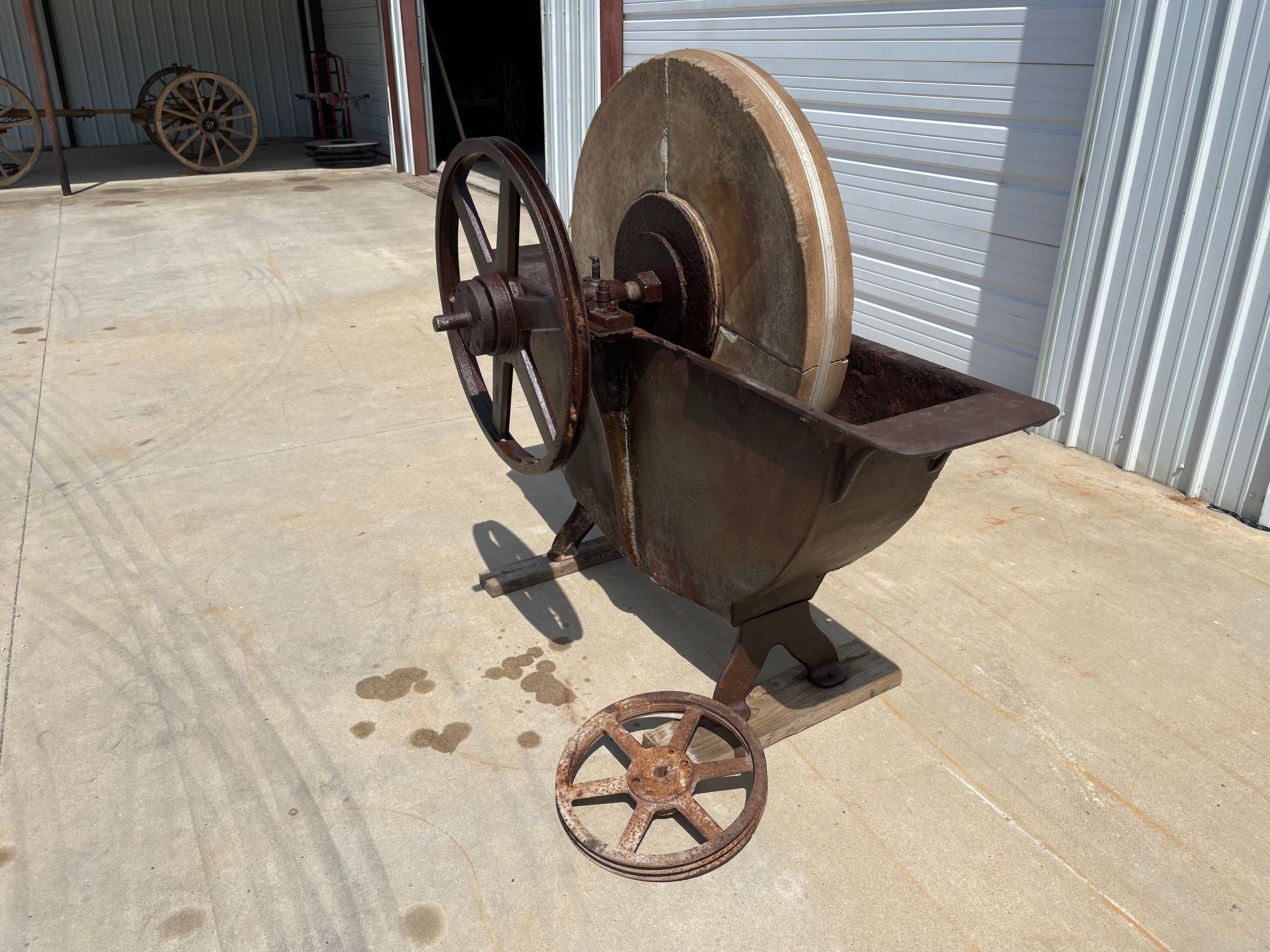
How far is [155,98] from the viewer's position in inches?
527

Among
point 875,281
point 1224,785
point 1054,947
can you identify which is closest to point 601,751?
point 1054,947

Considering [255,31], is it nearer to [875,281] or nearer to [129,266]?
[129,266]

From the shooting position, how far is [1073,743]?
2.44 m

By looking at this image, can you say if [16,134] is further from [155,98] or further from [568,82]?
[568,82]

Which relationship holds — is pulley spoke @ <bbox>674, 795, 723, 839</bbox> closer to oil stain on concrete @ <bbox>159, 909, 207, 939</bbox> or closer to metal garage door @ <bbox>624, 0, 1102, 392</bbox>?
oil stain on concrete @ <bbox>159, 909, 207, 939</bbox>

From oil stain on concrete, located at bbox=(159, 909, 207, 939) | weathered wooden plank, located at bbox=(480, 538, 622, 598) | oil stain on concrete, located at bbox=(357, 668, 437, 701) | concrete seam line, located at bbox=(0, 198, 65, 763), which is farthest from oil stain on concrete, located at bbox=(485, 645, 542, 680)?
concrete seam line, located at bbox=(0, 198, 65, 763)

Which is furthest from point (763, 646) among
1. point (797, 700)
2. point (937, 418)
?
point (937, 418)

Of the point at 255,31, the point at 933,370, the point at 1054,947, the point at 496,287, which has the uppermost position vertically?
the point at 255,31

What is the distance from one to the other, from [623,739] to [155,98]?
1450cm

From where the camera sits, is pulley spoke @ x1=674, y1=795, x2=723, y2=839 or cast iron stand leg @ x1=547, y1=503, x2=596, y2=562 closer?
pulley spoke @ x1=674, y1=795, x2=723, y2=839

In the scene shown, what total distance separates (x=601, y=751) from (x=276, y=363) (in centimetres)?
370

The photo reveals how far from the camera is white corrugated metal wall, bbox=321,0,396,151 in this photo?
12.6 m

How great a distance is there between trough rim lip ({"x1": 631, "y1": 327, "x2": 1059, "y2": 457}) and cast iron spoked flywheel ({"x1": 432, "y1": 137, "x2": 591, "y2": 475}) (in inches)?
12.4

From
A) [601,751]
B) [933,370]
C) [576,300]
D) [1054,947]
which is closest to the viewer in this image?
[1054,947]
